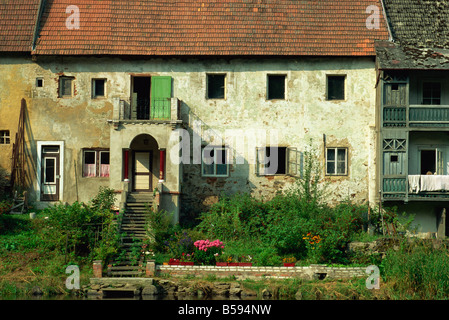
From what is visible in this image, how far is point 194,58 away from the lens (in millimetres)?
31453

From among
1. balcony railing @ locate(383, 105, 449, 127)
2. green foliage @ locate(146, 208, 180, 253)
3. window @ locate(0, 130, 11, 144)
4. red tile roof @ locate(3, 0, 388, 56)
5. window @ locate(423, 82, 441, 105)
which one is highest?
red tile roof @ locate(3, 0, 388, 56)

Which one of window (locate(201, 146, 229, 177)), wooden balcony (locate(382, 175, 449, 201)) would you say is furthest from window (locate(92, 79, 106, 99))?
wooden balcony (locate(382, 175, 449, 201))

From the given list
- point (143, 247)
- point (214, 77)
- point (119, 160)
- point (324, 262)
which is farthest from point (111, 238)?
point (214, 77)

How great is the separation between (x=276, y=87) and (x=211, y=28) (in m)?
4.09

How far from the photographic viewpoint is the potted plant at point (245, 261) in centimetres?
2448

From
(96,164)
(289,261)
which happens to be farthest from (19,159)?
(289,261)

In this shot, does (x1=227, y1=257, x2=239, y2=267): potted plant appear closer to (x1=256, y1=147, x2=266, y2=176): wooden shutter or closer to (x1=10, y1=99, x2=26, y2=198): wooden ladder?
(x1=256, y1=147, x2=266, y2=176): wooden shutter

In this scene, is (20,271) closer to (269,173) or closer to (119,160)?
(119,160)

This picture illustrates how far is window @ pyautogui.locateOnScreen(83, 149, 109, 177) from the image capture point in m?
31.2

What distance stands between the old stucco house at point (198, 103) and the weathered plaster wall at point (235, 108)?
0.15 feet

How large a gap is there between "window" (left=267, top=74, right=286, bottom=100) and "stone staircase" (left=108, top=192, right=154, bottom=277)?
286 inches

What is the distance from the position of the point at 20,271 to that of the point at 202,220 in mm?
8630

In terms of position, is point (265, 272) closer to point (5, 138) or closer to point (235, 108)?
point (235, 108)

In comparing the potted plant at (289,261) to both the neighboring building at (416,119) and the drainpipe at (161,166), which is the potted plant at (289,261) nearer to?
the neighboring building at (416,119)
